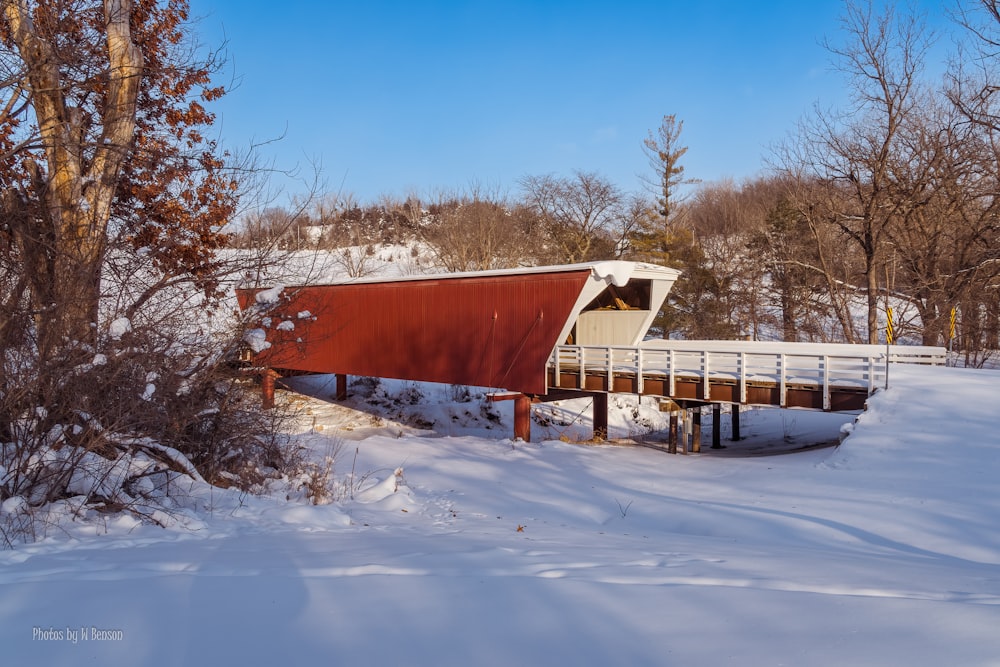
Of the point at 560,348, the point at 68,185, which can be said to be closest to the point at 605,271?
the point at 560,348

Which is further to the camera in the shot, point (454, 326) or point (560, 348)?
point (454, 326)

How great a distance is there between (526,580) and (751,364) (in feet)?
34.9

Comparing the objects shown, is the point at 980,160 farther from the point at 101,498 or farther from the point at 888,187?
the point at 101,498

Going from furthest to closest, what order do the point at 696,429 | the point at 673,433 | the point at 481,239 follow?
the point at 481,239, the point at 696,429, the point at 673,433

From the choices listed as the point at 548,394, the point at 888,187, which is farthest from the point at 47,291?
the point at 888,187

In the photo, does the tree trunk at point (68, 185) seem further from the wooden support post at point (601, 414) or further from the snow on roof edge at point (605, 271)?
the wooden support post at point (601, 414)

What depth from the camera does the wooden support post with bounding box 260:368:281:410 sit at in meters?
7.10

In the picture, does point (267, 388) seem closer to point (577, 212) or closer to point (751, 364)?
point (751, 364)

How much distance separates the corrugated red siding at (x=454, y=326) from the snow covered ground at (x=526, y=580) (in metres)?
5.87

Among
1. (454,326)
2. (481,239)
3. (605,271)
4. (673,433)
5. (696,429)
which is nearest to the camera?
(605,271)

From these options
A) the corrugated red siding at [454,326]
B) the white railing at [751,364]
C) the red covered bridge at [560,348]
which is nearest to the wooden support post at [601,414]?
the red covered bridge at [560,348]

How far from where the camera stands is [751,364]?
41.5 ft

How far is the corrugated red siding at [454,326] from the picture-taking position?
44.7 ft

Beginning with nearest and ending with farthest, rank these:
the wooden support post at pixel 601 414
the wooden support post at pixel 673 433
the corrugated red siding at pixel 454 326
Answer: the corrugated red siding at pixel 454 326, the wooden support post at pixel 673 433, the wooden support post at pixel 601 414
